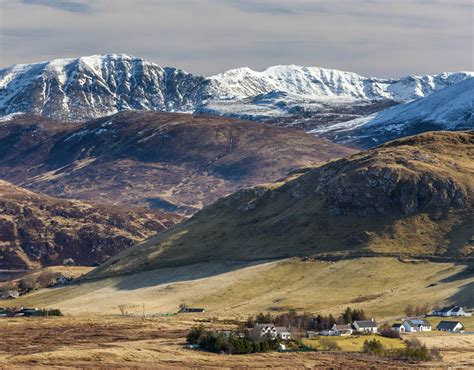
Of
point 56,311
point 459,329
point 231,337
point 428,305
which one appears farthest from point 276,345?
point 56,311

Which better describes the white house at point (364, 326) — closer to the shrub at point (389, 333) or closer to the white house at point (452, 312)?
the shrub at point (389, 333)

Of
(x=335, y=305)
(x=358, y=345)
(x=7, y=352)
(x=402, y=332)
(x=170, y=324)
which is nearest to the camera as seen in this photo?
(x=7, y=352)

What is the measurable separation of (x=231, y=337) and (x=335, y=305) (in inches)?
2080

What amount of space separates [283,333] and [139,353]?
24.7 meters

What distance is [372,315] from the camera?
600 ft

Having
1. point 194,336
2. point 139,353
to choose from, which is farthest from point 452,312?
point 139,353

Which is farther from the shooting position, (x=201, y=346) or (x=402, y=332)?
(x=402, y=332)

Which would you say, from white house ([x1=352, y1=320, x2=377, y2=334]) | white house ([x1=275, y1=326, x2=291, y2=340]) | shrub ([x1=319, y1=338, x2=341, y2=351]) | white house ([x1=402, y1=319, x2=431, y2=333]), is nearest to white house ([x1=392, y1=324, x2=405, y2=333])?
white house ([x1=402, y1=319, x2=431, y2=333])

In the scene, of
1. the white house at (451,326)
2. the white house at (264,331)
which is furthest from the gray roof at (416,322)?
the white house at (264,331)

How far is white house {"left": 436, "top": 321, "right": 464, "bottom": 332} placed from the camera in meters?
164

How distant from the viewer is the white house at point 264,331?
5862 inches

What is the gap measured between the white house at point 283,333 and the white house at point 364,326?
10.3 metres

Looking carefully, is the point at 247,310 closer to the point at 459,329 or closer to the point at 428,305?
the point at 428,305

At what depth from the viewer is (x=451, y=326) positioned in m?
164
